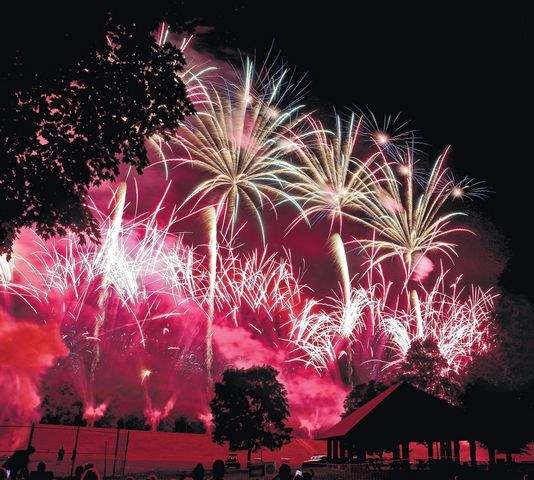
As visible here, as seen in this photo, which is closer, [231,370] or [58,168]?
[58,168]

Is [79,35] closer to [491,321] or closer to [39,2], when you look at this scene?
[39,2]

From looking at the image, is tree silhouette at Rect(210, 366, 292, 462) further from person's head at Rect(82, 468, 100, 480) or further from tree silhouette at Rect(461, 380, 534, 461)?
person's head at Rect(82, 468, 100, 480)

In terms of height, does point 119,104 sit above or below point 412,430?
above

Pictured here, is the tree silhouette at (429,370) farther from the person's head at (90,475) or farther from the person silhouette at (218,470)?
the person's head at (90,475)

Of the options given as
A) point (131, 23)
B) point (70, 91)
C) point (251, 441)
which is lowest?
point (251, 441)

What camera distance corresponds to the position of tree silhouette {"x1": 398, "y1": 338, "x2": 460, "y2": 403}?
50906 millimetres

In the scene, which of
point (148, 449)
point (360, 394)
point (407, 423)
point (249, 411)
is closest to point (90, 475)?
point (407, 423)

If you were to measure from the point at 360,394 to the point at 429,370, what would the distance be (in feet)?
54.7

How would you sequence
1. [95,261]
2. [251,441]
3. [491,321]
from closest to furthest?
[491,321] → [95,261] → [251,441]

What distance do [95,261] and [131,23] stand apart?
30.5m

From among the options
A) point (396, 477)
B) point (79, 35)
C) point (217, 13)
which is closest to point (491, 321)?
point (396, 477)

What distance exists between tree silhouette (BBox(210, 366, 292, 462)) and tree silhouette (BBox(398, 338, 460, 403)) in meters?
14.6

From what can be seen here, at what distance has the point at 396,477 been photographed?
58.6 feet

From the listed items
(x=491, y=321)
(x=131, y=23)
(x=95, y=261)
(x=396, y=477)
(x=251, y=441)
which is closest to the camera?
(x=131, y=23)
